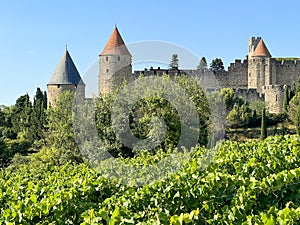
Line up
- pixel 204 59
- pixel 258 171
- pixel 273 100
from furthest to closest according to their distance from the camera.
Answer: pixel 204 59, pixel 273 100, pixel 258 171

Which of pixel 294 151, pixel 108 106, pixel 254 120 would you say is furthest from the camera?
pixel 254 120

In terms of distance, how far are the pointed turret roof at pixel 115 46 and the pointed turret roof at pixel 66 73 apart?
258 cm

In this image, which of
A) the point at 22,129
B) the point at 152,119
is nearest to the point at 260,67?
the point at 22,129

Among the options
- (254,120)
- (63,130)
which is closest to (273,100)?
(254,120)

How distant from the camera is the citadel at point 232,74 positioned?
34906mm

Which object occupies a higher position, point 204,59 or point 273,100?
point 204,59

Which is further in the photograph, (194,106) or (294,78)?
(294,78)

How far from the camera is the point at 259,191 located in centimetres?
604

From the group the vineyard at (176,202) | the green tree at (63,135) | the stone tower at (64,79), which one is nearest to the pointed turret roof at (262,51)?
the stone tower at (64,79)

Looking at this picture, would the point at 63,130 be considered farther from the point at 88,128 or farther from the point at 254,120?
the point at 254,120

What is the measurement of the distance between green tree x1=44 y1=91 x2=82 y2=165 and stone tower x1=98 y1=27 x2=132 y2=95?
360 inches

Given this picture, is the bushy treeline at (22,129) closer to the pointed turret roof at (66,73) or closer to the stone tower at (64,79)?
the stone tower at (64,79)

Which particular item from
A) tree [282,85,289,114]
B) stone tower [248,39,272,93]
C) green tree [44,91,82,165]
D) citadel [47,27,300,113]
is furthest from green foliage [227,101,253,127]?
green tree [44,91,82,165]

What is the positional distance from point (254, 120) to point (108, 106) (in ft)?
54.3
